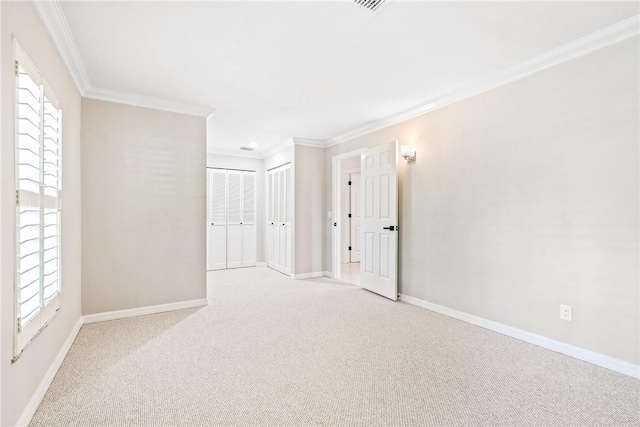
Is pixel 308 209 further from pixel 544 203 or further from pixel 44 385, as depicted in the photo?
pixel 44 385

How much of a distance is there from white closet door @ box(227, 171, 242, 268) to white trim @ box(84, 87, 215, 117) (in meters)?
2.73

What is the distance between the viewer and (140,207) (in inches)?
142

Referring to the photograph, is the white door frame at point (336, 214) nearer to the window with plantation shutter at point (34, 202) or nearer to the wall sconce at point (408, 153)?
the wall sconce at point (408, 153)

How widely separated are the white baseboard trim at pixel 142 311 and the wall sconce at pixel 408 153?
310 cm

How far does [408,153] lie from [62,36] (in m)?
3.46

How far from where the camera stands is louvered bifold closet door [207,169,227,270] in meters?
6.39

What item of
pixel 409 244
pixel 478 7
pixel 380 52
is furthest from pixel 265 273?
pixel 478 7

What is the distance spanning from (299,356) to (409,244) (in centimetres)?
215

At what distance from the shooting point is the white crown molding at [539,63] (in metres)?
2.27

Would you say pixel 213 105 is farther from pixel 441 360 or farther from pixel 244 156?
pixel 441 360

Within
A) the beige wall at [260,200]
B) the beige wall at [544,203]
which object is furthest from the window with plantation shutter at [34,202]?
the beige wall at [260,200]

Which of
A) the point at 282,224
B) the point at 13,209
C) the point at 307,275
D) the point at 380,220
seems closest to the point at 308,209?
the point at 282,224

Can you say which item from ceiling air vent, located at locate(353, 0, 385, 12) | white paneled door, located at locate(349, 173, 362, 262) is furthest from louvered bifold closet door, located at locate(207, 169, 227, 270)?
ceiling air vent, located at locate(353, 0, 385, 12)

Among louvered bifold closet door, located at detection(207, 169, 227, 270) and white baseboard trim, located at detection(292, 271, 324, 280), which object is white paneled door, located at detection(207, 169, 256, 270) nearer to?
louvered bifold closet door, located at detection(207, 169, 227, 270)
